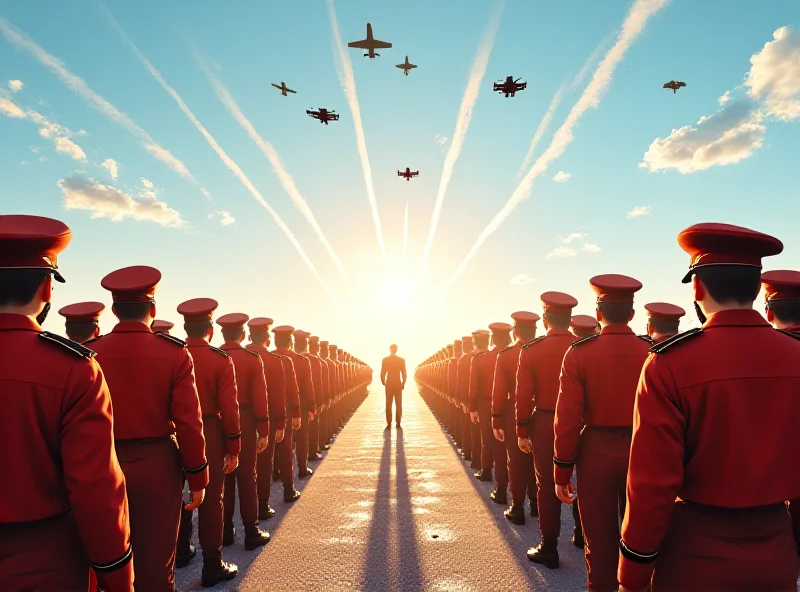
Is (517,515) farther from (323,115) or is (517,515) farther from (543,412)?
(323,115)

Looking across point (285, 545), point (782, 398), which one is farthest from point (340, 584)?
point (782, 398)

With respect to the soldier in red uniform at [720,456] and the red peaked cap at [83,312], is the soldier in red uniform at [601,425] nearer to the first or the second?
the soldier in red uniform at [720,456]

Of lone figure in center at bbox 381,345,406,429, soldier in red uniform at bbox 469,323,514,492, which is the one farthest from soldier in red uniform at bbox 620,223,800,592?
lone figure in center at bbox 381,345,406,429

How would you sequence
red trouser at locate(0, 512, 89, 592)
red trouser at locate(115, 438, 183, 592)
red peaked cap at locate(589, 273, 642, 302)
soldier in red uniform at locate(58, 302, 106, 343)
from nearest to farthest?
1. red trouser at locate(0, 512, 89, 592)
2. red trouser at locate(115, 438, 183, 592)
3. red peaked cap at locate(589, 273, 642, 302)
4. soldier in red uniform at locate(58, 302, 106, 343)

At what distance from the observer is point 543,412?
558cm

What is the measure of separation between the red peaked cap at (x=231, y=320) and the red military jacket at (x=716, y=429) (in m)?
5.51

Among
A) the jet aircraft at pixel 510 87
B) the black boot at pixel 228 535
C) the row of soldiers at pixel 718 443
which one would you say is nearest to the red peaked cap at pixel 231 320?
the black boot at pixel 228 535

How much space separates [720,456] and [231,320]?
588 centimetres

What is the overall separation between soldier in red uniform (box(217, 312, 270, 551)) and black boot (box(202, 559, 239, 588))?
3.01ft

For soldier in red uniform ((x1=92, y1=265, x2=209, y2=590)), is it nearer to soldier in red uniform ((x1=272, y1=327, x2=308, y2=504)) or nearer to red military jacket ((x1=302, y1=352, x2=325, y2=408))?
soldier in red uniform ((x1=272, y1=327, x2=308, y2=504))

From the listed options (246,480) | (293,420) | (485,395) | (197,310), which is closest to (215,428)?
(246,480)

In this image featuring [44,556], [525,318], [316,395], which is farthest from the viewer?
[316,395]

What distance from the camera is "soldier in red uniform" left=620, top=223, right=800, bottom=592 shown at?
219 cm

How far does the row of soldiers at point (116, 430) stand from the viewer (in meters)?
2.19
